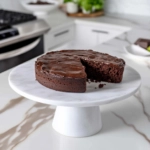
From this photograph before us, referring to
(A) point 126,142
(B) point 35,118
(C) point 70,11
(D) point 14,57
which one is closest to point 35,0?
(C) point 70,11

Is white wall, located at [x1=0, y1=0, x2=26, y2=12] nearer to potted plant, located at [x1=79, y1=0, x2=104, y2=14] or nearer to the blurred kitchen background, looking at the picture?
the blurred kitchen background

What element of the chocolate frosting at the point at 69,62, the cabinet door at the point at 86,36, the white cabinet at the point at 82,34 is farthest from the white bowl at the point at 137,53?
the cabinet door at the point at 86,36

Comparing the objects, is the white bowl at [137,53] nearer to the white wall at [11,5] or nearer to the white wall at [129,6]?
the white wall at [129,6]

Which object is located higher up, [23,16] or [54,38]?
[23,16]

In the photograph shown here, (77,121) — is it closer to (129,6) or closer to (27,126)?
(27,126)

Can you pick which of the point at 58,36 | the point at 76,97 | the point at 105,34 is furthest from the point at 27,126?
the point at 105,34

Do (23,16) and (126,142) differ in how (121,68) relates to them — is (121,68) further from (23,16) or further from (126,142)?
(23,16)
